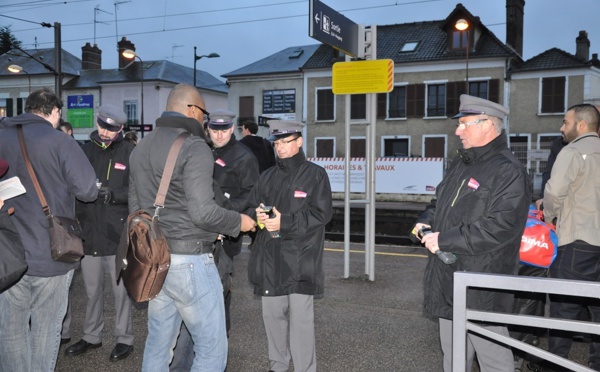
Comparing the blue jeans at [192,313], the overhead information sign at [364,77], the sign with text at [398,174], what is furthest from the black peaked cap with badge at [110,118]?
the sign with text at [398,174]

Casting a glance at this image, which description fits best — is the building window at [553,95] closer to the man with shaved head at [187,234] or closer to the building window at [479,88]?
the building window at [479,88]

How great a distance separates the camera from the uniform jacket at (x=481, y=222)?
334 centimetres

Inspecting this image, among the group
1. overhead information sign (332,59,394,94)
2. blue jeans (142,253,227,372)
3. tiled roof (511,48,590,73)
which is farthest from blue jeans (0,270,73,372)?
tiled roof (511,48,590,73)

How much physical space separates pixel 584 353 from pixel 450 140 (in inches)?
1194

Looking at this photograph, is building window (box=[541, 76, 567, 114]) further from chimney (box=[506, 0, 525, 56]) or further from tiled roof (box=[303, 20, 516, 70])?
chimney (box=[506, 0, 525, 56])

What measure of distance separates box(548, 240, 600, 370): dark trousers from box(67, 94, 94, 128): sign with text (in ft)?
153

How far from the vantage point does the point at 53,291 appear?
362 centimetres

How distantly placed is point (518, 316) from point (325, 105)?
36144mm

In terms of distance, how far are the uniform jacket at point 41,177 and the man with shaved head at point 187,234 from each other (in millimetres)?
473

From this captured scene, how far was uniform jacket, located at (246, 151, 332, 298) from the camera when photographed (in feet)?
13.8

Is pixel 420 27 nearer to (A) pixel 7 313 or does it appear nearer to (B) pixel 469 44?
(B) pixel 469 44

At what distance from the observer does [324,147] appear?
1495 inches

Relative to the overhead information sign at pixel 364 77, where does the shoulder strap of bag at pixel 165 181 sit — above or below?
below

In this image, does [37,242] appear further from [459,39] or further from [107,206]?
[459,39]
